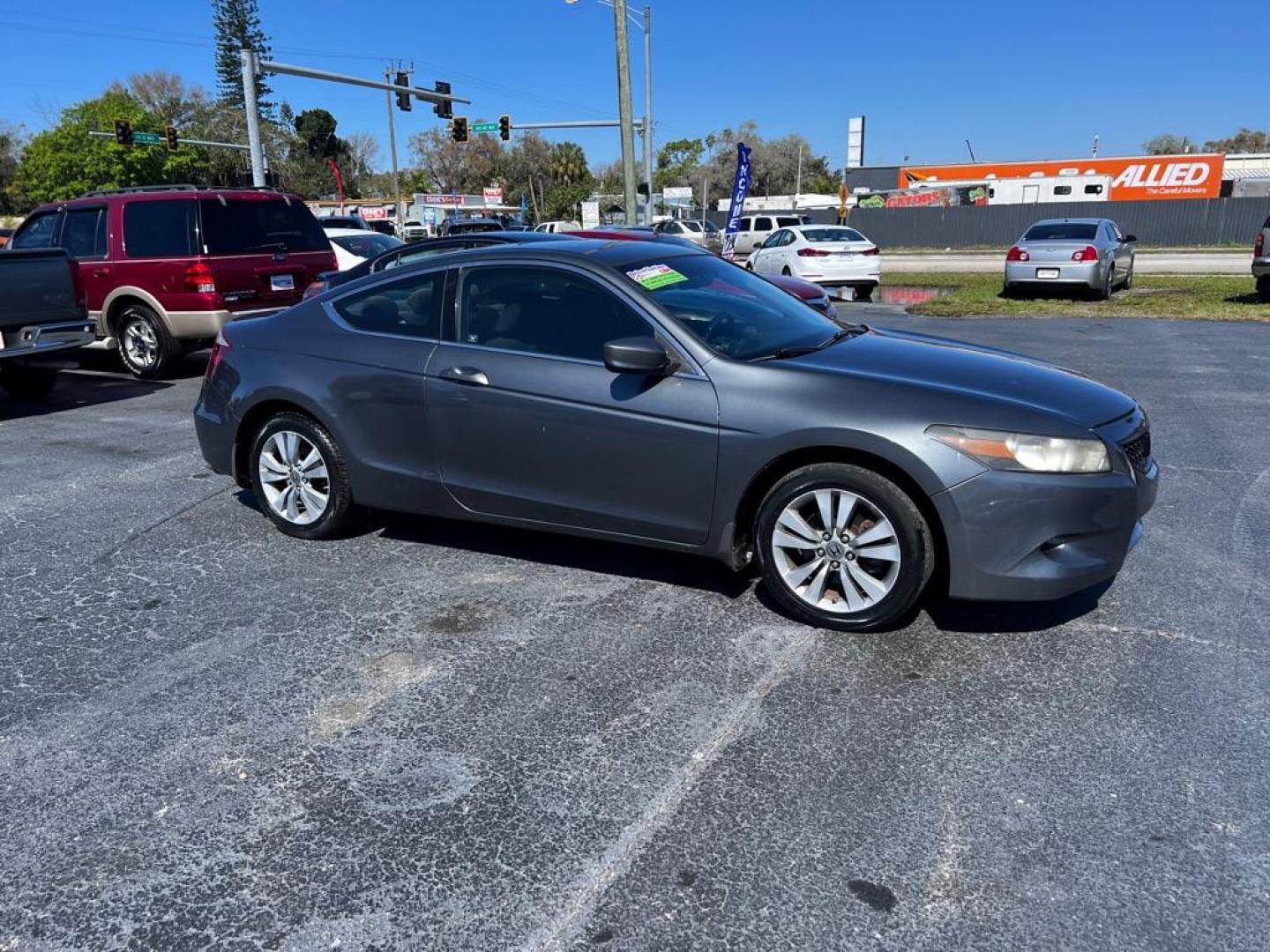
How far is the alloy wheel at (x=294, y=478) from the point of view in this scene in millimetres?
5191

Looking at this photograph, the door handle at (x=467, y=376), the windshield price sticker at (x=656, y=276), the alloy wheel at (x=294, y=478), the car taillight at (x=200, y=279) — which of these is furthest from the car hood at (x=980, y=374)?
the car taillight at (x=200, y=279)

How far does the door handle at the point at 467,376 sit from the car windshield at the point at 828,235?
16491 mm

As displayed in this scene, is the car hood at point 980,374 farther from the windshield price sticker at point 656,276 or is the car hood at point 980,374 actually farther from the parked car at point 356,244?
the parked car at point 356,244

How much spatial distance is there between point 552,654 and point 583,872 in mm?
1347

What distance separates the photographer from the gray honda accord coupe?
12.2 ft

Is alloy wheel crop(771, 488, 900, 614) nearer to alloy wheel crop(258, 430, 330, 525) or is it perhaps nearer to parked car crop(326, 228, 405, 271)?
alloy wheel crop(258, 430, 330, 525)

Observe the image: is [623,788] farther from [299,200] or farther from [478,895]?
[299,200]

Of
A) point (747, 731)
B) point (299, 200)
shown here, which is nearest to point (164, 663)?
point (747, 731)

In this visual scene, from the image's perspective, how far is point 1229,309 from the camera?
15172 mm

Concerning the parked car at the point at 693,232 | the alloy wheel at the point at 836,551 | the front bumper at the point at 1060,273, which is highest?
the parked car at the point at 693,232

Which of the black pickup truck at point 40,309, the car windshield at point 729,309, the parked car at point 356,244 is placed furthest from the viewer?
the parked car at point 356,244

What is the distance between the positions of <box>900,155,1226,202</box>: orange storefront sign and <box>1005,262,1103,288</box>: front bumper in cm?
3584

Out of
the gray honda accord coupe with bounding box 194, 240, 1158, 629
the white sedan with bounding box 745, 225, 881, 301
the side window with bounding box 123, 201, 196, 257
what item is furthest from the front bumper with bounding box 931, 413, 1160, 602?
the white sedan with bounding box 745, 225, 881, 301

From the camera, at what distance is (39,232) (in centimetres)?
1091
